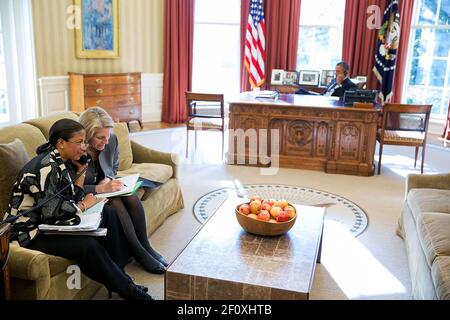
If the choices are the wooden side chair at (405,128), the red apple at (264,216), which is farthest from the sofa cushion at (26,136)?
the wooden side chair at (405,128)

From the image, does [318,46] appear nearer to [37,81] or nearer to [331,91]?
[331,91]

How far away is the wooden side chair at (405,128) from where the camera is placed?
5.18 m

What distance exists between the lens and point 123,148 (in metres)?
3.77

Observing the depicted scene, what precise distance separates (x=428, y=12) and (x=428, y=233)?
17.5 feet

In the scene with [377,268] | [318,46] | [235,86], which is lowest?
[377,268]

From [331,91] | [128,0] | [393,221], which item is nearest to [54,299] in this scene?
[393,221]

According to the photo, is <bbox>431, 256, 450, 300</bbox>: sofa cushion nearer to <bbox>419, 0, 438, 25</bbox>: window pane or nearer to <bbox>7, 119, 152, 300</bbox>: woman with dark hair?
<bbox>7, 119, 152, 300</bbox>: woman with dark hair

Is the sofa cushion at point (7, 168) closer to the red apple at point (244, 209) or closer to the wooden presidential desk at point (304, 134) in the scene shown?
the red apple at point (244, 209)

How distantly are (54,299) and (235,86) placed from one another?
244 inches

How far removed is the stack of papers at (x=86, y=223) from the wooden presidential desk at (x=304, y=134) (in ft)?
10.1

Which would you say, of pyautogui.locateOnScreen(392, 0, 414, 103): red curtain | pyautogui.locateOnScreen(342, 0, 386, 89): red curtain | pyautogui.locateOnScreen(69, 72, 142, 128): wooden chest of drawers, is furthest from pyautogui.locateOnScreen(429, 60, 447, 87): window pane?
pyautogui.locateOnScreen(69, 72, 142, 128): wooden chest of drawers

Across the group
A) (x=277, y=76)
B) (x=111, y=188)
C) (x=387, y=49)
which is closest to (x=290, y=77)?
(x=277, y=76)

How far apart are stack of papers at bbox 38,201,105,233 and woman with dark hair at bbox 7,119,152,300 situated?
0.11 ft
